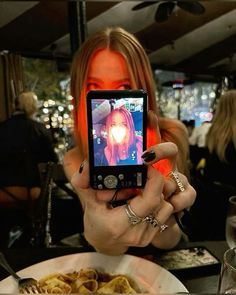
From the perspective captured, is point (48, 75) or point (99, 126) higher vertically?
point (48, 75)

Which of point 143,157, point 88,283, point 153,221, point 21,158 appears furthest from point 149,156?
point 21,158

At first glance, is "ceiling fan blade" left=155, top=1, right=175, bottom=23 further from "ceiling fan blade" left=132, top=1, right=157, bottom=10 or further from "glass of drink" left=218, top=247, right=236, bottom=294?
"glass of drink" left=218, top=247, right=236, bottom=294

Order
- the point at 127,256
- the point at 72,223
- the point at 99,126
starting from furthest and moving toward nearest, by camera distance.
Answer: the point at 72,223 < the point at 127,256 < the point at 99,126

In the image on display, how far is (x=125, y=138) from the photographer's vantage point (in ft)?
1.30

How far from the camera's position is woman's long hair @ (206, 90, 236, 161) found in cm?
57

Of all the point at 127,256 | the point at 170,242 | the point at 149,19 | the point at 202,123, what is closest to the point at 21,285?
the point at 127,256

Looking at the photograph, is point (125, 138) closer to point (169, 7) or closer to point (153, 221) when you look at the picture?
point (153, 221)

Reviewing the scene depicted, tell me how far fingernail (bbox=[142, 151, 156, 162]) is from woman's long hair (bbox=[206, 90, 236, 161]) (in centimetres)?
22

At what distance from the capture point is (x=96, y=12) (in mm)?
609

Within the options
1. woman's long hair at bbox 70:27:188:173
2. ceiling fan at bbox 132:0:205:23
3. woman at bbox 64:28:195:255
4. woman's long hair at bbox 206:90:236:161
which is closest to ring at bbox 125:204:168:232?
woman at bbox 64:28:195:255

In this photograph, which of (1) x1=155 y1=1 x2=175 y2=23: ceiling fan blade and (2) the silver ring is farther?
(1) x1=155 y1=1 x2=175 y2=23: ceiling fan blade

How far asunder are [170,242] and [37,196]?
347 mm

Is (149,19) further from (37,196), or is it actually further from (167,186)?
(37,196)

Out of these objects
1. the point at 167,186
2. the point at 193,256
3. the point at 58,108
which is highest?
the point at 58,108
